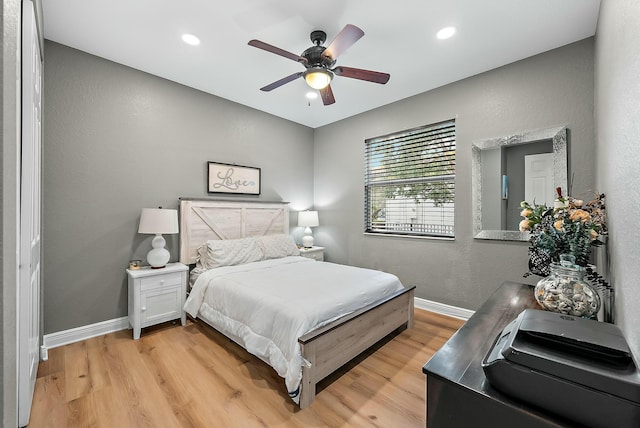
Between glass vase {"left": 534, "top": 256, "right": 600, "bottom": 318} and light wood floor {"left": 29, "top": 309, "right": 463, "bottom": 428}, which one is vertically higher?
glass vase {"left": 534, "top": 256, "right": 600, "bottom": 318}

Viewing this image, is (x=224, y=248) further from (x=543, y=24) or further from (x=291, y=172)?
(x=543, y=24)

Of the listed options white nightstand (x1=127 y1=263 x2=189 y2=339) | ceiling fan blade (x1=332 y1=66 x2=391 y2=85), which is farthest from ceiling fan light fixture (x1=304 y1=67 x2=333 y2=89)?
white nightstand (x1=127 y1=263 x2=189 y2=339)

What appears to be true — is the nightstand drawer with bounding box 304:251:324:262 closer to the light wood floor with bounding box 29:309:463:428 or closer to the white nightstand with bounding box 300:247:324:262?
the white nightstand with bounding box 300:247:324:262

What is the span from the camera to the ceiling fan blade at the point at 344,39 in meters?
1.89

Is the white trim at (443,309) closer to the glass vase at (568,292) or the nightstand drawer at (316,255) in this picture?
the nightstand drawer at (316,255)

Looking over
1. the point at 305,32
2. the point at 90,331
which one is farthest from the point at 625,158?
the point at 90,331

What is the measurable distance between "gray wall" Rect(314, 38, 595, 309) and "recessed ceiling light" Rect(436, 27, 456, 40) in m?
0.85

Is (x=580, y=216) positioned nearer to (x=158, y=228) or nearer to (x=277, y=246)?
(x=277, y=246)

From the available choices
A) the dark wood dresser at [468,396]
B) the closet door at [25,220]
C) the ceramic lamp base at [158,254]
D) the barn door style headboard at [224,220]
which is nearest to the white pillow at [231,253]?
the barn door style headboard at [224,220]

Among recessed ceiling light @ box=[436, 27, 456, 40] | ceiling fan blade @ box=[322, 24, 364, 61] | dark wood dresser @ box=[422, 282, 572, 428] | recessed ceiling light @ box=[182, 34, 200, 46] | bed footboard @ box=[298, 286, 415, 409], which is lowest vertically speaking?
bed footboard @ box=[298, 286, 415, 409]

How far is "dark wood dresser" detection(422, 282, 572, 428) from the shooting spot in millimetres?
738

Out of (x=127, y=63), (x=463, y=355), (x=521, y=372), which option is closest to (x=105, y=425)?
(x=463, y=355)

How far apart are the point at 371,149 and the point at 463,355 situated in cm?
358

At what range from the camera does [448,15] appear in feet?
7.27
